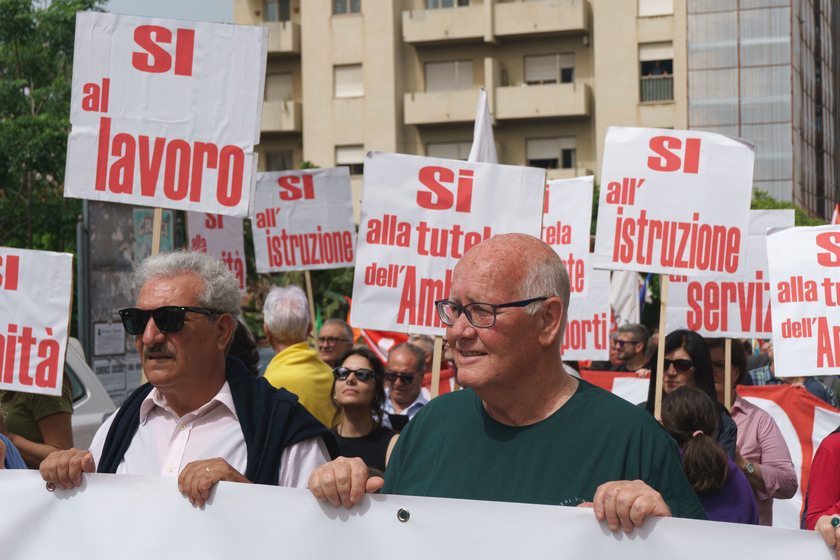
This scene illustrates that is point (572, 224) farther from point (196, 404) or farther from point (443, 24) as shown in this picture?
point (443, 24)

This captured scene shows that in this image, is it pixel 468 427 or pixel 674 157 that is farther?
pixel 674 157

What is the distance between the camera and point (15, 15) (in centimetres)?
1947

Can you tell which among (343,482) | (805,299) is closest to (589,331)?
(805,299)

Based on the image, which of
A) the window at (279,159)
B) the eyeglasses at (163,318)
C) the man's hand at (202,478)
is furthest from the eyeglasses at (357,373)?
the window at (279,159)

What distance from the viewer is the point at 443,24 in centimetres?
4384

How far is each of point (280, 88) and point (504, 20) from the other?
10222 mm

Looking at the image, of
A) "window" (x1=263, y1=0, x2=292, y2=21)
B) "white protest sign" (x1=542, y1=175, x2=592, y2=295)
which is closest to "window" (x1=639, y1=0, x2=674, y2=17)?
"window" (x1=263, y1=0, x2=292, y2=21)

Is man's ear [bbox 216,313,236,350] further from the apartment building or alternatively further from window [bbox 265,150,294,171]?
window [bbox 265,150,294,171]

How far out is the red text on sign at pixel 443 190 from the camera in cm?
606

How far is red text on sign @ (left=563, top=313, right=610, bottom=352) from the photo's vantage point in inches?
360

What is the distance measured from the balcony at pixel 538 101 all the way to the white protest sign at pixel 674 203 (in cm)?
3671

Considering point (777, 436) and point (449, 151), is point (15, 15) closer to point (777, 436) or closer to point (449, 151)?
point (777, 436)

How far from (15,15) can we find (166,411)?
17968mm

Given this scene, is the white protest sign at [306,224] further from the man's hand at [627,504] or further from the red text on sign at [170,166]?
the man's hand at [627,504]
